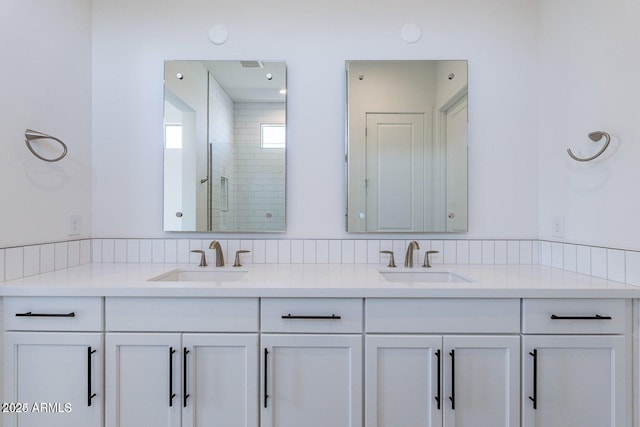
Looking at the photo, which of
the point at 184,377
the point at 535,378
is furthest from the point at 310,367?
the point at 535,378

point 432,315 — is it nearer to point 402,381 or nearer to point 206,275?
point 402,381

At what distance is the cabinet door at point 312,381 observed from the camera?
1.41m

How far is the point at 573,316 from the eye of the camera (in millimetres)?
1394

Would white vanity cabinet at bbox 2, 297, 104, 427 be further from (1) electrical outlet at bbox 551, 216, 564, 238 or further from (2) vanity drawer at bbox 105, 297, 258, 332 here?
(1) electrical outlet at bbox 551, 216, 564, 238

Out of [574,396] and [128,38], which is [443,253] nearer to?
[574,396]

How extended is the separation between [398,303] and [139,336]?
1038 mm

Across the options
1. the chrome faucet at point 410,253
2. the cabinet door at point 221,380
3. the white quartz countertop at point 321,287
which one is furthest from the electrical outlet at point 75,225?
the chrome faucet at point 410,253

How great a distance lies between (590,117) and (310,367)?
1.67 meters

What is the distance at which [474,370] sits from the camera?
1.42 metres

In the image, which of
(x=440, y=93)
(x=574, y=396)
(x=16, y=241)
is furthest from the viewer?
(x=440, y=93)

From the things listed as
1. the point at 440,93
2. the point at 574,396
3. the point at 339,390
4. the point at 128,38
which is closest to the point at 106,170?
the point at 128,38

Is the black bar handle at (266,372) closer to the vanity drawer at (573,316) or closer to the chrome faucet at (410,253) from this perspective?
the chrome faucet at (410,253)

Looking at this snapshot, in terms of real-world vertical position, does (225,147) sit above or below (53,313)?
above

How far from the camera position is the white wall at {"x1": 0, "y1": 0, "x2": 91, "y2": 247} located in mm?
1492
